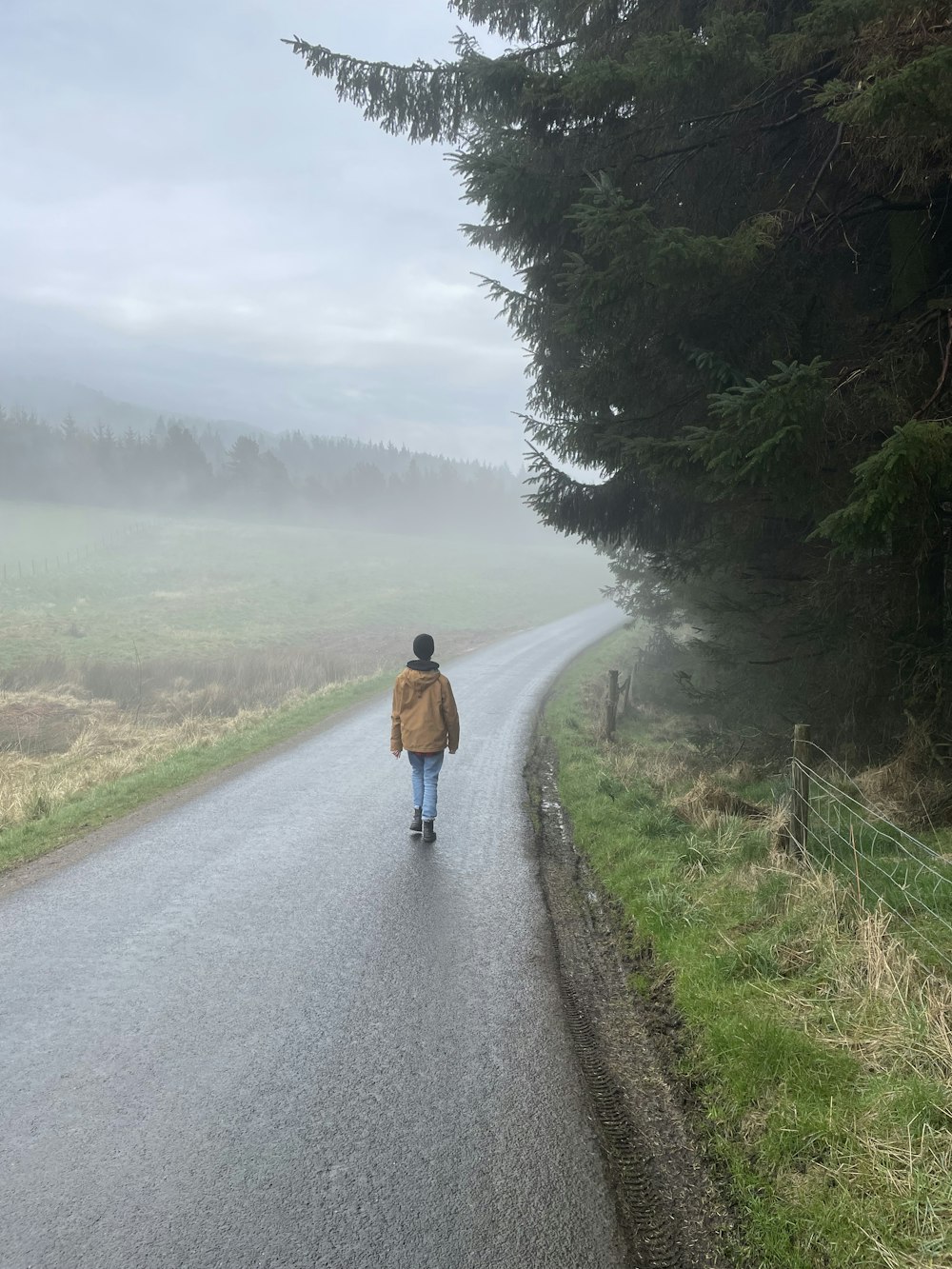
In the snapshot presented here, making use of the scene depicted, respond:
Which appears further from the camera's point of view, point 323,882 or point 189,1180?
point 323,882

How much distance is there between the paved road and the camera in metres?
2.96

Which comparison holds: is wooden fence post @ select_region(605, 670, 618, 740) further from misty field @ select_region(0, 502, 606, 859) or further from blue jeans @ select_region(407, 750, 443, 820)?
blue jeans @ select_region(407, 750, 443, 820)

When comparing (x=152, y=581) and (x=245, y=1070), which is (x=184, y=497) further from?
(x=245, y=1070)

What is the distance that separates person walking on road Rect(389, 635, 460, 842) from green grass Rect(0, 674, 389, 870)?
3.44 meters

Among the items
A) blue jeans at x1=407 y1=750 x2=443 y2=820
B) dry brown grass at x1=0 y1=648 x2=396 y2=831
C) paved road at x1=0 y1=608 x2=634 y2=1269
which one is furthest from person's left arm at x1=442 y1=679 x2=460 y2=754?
dry brown grass at x1=0 y1=648 x2=396 y2=831

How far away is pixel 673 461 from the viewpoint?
7.72 m

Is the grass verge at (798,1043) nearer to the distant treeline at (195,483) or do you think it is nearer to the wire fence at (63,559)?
the wire fence at (63,559)

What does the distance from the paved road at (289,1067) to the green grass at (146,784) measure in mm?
1015

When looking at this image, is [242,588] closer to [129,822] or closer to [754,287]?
[129,822]

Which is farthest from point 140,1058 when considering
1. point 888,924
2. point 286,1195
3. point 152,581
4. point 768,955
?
point 152,581

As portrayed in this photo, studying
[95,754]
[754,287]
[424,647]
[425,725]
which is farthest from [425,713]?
[95,754]

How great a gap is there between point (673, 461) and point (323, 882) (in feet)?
16.5

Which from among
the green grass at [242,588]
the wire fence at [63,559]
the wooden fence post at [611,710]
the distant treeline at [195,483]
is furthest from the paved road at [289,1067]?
the distant treeline at [195,483]

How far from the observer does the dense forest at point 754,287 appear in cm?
614
